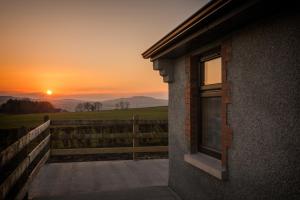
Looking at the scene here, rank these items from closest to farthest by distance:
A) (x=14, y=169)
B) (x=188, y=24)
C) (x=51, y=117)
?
(x=188, y=24)
(x=14, y=169)
(x=51, y=117)

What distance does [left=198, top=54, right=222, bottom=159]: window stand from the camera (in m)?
4.21

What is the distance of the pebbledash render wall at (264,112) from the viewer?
256 cm

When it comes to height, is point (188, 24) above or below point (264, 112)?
above

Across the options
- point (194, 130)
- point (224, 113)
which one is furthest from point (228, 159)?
point (194, 130)

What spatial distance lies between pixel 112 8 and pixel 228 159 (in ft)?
24.7

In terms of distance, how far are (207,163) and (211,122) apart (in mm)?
655

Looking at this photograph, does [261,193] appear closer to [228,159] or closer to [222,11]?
[228,159]

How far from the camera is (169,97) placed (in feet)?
20.3

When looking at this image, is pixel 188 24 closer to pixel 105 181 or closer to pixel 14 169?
pixel 14 169

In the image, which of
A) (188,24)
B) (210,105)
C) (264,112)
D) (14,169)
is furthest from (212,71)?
(14,169)

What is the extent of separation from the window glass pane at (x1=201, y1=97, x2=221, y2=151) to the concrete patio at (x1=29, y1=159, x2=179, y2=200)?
1.55 meters

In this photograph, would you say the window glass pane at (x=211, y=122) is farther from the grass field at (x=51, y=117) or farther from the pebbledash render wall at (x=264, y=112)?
the grass field at (x=51, y=117)

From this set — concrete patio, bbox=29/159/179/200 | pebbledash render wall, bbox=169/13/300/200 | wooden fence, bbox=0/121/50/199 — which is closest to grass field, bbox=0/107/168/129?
concrete patio, bbox=29/159/179/200

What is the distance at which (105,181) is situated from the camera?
6770 mm
